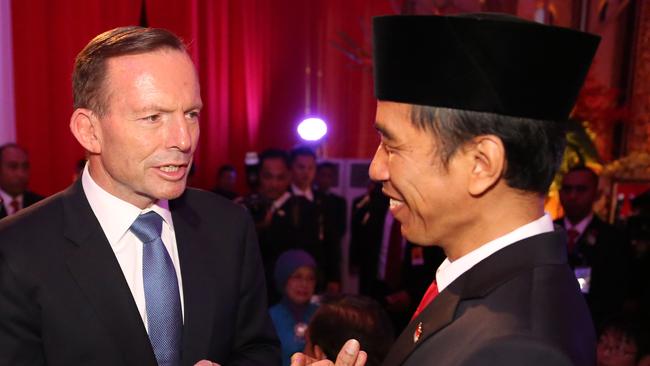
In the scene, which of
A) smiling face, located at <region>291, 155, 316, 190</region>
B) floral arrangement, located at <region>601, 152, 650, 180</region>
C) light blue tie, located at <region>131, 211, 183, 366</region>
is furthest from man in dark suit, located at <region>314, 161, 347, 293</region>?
light blue tie, located at <region>131, 211, 183, 366</region>

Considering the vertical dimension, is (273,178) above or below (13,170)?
below

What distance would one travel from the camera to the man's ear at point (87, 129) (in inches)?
62.1

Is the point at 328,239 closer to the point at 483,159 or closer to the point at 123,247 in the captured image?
the point at 123,247

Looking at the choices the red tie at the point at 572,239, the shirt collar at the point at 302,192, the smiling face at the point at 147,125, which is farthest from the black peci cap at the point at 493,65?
the shirt collar at the point at 302,192

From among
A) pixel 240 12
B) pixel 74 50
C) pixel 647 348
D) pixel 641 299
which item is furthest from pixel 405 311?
pixel 240 12

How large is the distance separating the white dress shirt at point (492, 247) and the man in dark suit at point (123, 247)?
2.35 feet

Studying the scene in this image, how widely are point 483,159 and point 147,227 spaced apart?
93 centimetres

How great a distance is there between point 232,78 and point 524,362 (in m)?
7.05

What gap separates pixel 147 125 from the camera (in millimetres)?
1537

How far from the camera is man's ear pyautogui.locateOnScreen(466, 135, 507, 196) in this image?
1024 mm

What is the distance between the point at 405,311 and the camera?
4633mm

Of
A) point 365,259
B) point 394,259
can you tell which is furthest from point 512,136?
point 365,259

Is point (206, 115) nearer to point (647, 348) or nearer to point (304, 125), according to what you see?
point (304, 125)

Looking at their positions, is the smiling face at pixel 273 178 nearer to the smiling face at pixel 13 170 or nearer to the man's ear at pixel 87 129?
the smiling face at pixel 13 170
